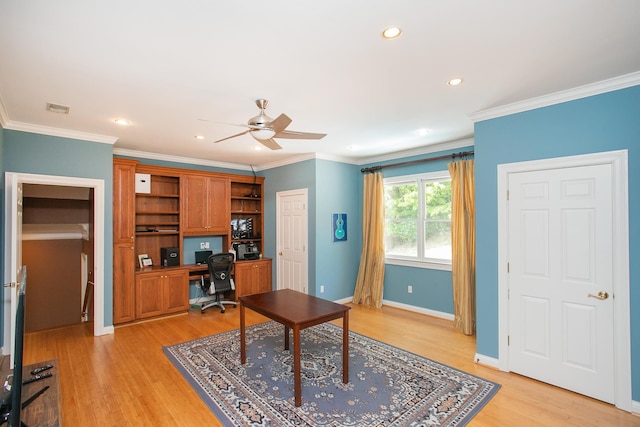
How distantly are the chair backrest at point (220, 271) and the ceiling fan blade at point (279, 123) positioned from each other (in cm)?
309

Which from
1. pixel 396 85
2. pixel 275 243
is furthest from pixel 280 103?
pixel 275 243

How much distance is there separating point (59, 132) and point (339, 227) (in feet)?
13.6

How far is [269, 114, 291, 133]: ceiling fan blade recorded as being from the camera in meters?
2.51

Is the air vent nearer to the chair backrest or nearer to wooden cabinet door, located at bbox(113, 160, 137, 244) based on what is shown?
wooden cabinet door, located at bbox(113, 160, 137, 244)

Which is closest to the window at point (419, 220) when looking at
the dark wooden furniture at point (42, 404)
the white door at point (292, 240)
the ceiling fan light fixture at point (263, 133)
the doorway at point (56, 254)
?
the white door at point (292, 240)

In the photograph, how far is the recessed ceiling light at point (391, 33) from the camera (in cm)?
185

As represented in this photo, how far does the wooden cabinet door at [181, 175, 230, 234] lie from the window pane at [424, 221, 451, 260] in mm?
3567

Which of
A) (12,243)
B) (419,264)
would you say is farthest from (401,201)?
(12,243)

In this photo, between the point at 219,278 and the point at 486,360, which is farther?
the point at 219,278

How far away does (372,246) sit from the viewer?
18.3ft

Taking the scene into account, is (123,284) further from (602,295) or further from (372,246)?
(602,295)

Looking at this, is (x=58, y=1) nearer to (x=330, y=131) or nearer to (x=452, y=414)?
(x=330, y=131)

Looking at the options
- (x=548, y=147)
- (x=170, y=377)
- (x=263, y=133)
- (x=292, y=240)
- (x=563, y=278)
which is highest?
(x=263, y=133)

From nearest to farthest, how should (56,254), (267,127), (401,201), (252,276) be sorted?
1. (267,127)
2. (401,201)
3. (252,276)
4. (56,254)
